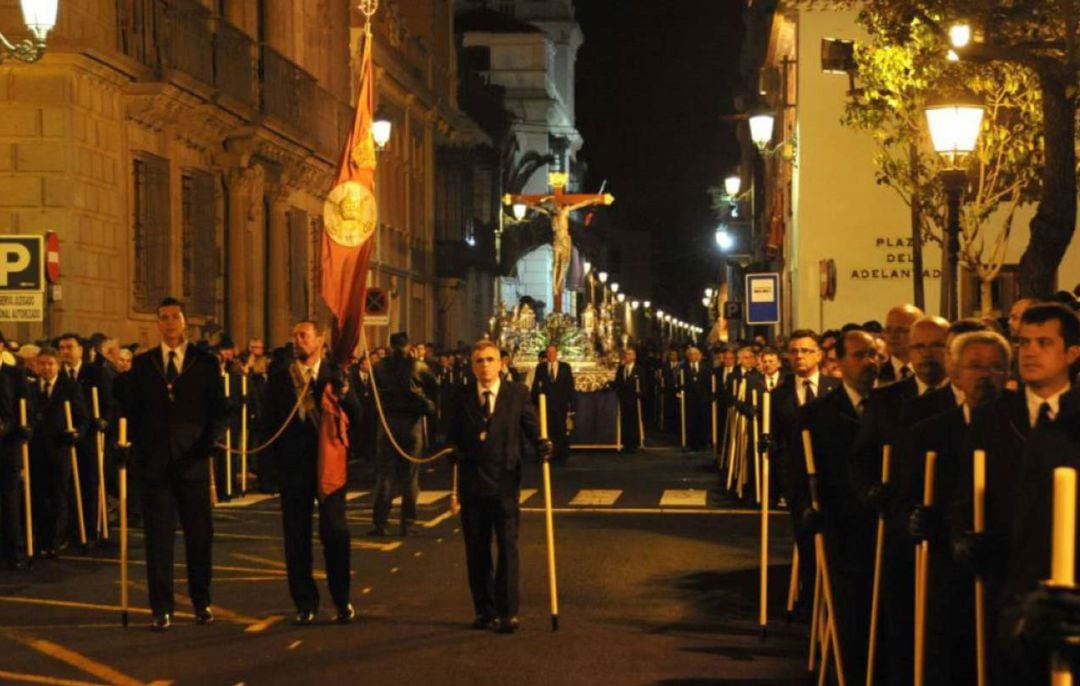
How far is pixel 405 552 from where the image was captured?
16812mm

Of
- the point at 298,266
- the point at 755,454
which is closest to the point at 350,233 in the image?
→ the point at 755,454

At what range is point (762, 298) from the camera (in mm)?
31484

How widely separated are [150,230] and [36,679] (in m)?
17.2

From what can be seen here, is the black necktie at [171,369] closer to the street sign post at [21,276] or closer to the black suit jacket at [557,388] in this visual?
the street sign post at [21,276]

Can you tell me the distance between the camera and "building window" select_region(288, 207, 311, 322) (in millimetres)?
36844

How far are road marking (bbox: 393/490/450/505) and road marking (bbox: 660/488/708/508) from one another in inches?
102

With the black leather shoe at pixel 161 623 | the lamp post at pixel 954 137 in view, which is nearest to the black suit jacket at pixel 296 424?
the black leather shoe at pixel 161 623

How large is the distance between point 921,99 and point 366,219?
9.78 meters

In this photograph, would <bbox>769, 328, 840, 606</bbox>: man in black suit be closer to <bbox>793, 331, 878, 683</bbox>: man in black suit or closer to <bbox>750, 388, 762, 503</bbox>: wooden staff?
<bbox>793, 331, 878, 683</bbox>: man in black suit

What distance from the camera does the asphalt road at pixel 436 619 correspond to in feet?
35.5

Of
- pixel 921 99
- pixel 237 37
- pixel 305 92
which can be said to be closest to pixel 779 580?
pixel 921 99

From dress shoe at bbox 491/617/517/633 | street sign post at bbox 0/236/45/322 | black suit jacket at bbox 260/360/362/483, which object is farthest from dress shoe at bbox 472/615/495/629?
street sign post at bbox 0/236/45/322

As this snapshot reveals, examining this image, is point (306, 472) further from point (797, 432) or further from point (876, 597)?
point (876, 597)

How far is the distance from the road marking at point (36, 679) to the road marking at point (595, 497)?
11720 millimetres
